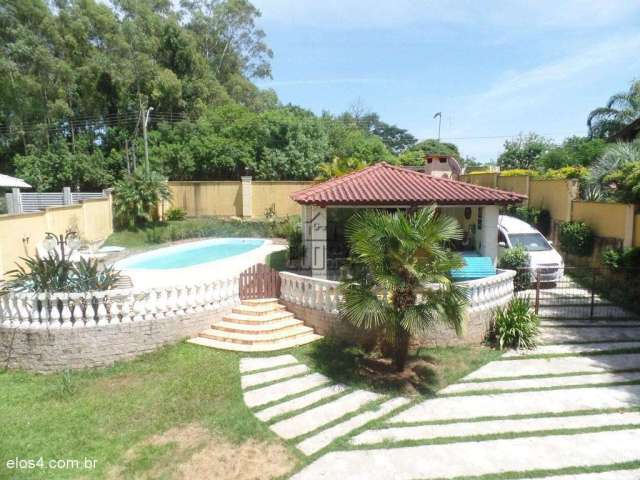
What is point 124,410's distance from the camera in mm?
7031

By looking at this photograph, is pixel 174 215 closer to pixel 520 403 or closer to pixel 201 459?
pixel 201 459

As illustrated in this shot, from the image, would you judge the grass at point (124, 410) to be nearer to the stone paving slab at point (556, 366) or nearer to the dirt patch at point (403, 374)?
the dirt patch at point (403, 374)

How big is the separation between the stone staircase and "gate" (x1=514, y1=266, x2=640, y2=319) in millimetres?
6289

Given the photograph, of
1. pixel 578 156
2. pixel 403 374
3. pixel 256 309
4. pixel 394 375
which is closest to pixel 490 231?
pixel 403 374

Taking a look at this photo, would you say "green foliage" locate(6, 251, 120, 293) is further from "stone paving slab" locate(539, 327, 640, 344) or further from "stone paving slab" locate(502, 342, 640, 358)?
"stone paving slab" locate(539, 327, 640, 344)

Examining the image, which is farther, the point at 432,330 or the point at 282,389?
the point at 432,330

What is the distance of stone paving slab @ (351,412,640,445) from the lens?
6373mm

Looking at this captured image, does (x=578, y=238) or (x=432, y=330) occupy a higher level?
(x=578, y=238)

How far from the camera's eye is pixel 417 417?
6.94 metres

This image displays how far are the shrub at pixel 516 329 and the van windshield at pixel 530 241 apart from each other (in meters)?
4.63

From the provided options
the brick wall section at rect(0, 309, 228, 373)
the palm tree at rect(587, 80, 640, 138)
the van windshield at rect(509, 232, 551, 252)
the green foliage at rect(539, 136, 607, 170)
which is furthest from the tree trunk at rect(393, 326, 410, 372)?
the palm tree at rect(587, 80, 640, 138)

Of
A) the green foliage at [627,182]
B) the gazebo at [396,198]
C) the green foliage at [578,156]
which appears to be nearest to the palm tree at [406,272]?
the gazebo at [396,198]

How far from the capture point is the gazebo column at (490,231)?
12273 millimetres

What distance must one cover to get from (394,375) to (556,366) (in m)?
3.55
